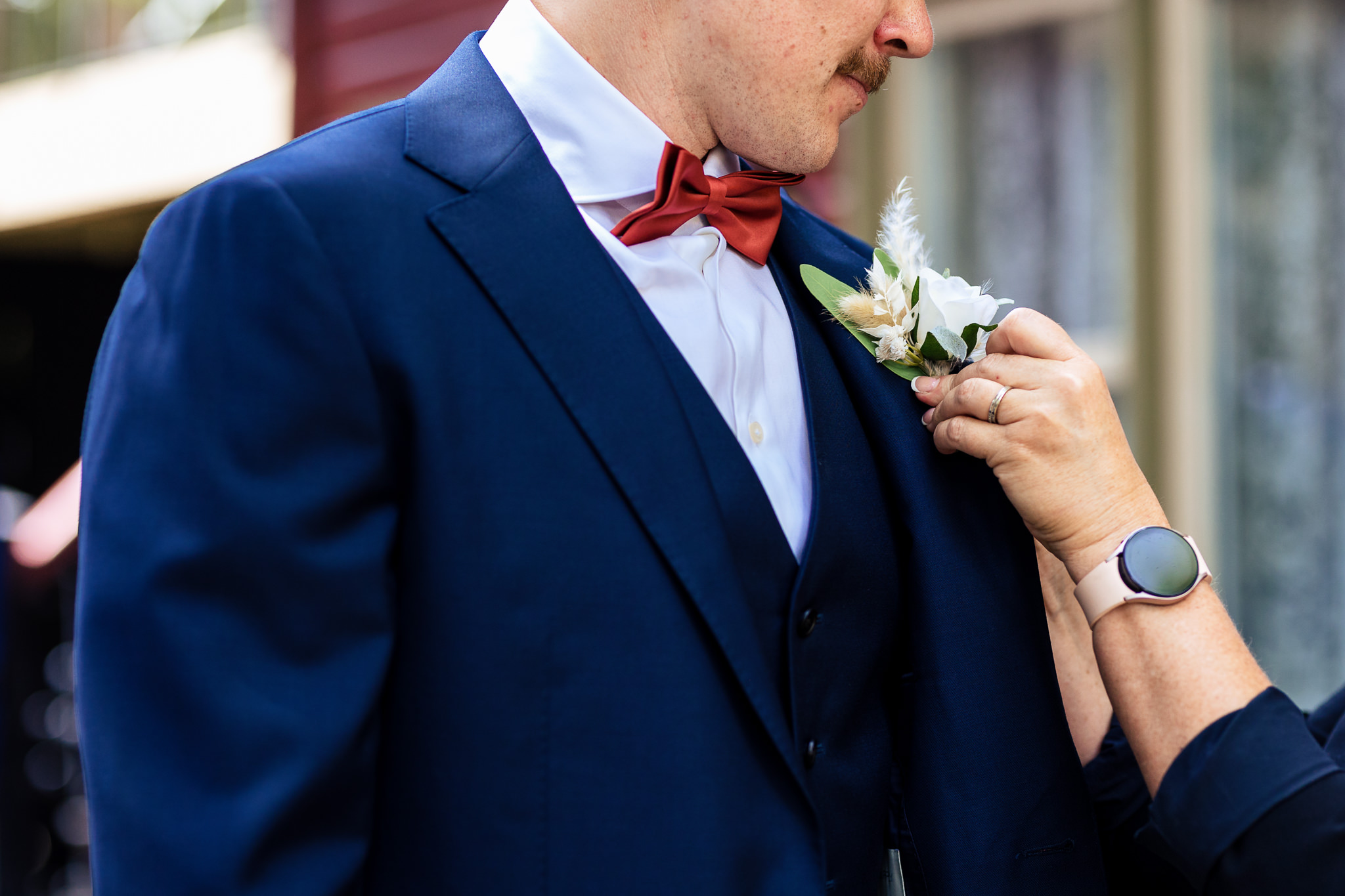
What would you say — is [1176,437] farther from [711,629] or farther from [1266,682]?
[711,629]

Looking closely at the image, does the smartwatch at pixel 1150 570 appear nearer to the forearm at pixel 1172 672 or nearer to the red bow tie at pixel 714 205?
the forearm at pixel 1172 672

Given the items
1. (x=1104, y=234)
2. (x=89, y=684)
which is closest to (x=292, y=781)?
(x=89, y=684)

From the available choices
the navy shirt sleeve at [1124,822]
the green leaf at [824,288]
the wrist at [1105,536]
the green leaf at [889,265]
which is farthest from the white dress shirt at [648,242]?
the navy shirt sleeve at [1124,822]

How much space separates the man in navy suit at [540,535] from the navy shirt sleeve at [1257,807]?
14 centimetres

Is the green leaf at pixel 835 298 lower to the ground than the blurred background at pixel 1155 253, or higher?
higher

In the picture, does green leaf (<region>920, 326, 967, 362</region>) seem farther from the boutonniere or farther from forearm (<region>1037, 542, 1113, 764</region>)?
forearm (<region>1037, 542, 1113, 764</region>)

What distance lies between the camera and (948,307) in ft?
4.64

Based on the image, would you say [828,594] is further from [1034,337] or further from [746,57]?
[746,57]

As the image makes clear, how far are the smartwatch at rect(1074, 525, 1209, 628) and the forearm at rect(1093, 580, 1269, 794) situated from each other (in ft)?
0.05

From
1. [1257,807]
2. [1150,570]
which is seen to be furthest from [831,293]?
[1257,807]

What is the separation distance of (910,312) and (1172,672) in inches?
18.9

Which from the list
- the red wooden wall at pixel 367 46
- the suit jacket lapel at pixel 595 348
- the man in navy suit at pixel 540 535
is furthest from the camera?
the red wooden wall at pixel 367 46

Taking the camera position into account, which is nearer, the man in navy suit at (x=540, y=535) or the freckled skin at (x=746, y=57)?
the man in navy suit at (x=540, y=535)

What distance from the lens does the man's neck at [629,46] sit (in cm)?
133
